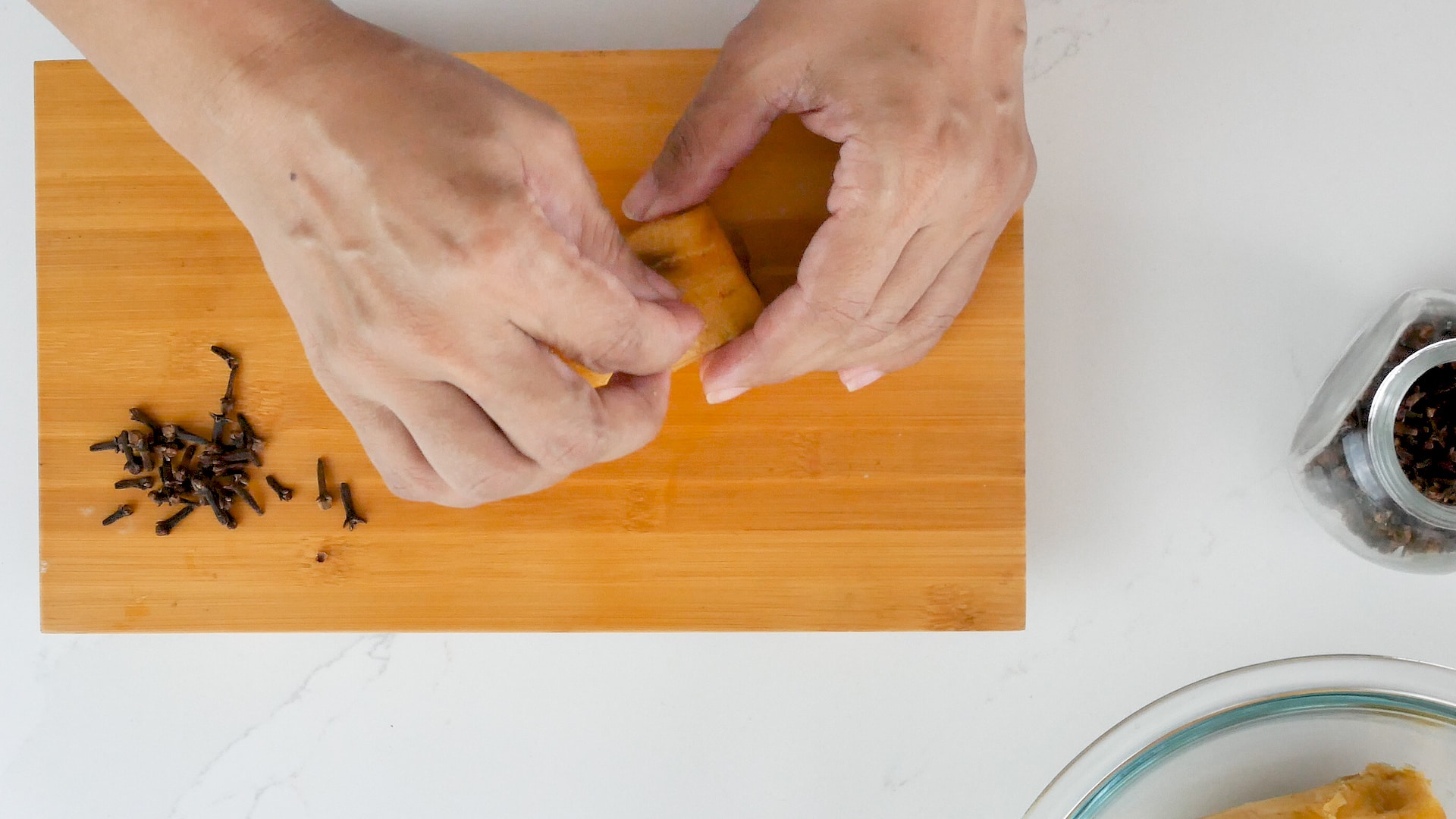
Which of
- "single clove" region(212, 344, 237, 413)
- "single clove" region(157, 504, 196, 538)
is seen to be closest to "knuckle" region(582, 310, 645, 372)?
"single clove" region(212, 344, 237, 413)

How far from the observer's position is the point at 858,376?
1.50 m

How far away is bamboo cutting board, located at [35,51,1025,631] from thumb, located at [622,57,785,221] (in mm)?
161

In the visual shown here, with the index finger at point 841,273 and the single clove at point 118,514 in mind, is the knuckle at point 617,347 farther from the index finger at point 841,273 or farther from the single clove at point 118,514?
the single clove at point 118,514

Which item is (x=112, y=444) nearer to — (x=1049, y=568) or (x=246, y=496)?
(x=246, y=496)

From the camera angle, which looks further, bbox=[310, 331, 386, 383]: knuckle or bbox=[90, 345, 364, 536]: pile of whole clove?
bbox=[90, 345, 364, 536]: pile of whole clove

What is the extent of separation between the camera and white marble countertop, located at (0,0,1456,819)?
168 cm

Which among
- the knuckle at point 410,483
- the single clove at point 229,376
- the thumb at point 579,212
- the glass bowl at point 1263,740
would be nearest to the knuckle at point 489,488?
the knuckle at point 410,483

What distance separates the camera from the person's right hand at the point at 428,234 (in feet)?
3.47

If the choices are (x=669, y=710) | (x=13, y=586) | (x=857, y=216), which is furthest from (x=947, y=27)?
(x=13, y=586)

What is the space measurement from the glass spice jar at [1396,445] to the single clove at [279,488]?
173cm

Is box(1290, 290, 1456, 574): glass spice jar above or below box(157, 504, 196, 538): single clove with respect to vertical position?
below

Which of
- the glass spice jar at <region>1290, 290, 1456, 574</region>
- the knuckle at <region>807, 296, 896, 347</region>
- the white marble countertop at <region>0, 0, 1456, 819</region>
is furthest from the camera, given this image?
the white marble countertop at <region>0, 0, 1456, 819</region>

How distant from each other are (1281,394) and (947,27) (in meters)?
0.97

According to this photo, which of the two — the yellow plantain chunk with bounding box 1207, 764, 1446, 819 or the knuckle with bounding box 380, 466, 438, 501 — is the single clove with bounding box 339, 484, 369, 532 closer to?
the knuckle with bounding box 380, 466, 438, 501
